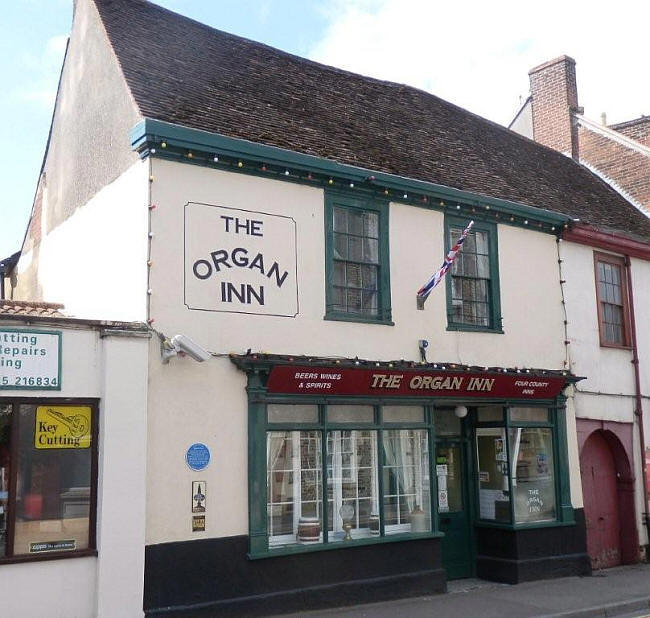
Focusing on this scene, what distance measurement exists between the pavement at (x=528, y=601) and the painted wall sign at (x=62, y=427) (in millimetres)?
3415

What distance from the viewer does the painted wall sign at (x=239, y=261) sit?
10.1 meters

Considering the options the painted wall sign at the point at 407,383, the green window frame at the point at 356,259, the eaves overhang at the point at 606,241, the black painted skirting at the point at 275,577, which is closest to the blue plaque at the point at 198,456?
the black painted skirting at the point at 275,577

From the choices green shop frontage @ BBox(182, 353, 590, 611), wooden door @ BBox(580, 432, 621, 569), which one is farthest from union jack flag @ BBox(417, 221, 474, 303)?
wooden door @ BBox(580, 432, 621, 569)

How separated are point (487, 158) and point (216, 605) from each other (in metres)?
9.88

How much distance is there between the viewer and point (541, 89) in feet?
66.2

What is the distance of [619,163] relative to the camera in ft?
61.7

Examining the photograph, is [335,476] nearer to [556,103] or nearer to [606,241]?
[606,241]

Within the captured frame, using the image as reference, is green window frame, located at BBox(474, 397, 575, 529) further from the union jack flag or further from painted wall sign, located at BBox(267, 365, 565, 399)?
the union jack flag

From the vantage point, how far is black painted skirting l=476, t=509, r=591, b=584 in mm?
12922

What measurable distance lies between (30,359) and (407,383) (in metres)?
5.32

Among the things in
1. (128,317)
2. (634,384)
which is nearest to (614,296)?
(634,384)

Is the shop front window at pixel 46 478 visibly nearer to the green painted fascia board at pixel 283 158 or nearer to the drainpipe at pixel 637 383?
the green painted fascia board at pixel 283 158

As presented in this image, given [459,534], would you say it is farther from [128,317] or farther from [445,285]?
[128,317]

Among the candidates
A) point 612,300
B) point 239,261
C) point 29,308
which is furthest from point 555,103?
point 29,308
